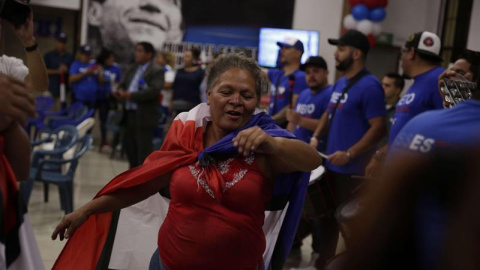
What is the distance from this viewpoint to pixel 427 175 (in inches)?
55.5

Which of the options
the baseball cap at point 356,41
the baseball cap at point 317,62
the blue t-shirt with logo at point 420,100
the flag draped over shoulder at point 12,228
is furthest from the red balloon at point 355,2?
the flag draped over shoulder at point 12,228

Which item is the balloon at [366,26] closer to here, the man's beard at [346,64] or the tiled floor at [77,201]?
the tiled floor at [77,201]

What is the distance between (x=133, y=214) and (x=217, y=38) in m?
11.1

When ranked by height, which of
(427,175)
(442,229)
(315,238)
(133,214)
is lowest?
(315,238)

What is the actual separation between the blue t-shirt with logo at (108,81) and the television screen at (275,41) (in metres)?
→ 2.83

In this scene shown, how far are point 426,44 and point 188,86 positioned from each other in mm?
5052

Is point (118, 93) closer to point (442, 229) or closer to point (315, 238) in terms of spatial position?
point (315, 238)

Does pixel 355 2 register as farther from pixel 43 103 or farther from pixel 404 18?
pixel 43 103

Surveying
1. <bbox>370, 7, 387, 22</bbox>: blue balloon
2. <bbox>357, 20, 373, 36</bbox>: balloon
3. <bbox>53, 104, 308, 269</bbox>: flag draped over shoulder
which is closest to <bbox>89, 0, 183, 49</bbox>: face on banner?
<bbox>357, 20, 373, 36</bbox>: balloon

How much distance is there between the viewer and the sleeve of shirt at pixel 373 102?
454cm

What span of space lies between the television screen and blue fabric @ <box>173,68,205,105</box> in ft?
13.2

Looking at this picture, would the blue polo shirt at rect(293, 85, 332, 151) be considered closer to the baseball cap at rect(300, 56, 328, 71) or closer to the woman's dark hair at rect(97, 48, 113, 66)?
the baseball cap at rect(300, 56, 328, 71)

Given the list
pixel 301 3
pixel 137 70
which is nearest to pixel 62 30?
pixel 301 3

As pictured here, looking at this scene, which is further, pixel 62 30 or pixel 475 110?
pixel 62 30
